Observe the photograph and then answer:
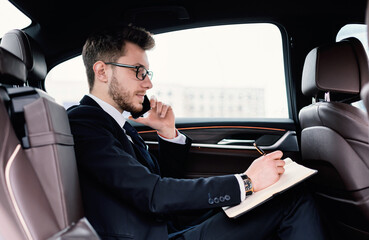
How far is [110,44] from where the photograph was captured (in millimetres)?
1621

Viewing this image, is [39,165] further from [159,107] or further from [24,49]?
[159,107]

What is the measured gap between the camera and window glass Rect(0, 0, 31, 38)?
185 centimetres

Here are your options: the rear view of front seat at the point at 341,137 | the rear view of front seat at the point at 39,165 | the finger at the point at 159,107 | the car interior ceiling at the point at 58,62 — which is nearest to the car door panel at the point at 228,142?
the car interior ceiling at the point at 58,62

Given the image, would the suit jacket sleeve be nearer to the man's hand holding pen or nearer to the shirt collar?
the man's hand holding pen

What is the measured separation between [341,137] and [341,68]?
34 cm

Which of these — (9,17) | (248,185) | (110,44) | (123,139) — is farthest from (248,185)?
(9,17)

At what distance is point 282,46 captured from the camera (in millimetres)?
2654

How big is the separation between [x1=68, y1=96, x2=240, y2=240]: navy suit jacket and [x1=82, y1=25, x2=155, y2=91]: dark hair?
1.30ft

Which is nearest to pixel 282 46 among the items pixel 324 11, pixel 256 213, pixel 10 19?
pixel 324 11

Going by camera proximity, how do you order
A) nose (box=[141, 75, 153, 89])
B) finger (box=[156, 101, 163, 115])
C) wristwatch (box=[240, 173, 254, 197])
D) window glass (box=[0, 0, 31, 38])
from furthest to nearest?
finger (box=[156, 101, 163, 115]), window glass (box=[0, 0, 31, 38]), nose (box=[141, 75, 153, 89]), wristwatch (box=[240, 173, 254, 197])

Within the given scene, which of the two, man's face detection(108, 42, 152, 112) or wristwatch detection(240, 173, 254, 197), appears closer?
wristwatch detection(240, 173, 254, 197)

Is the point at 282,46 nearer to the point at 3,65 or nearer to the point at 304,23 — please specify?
the point at 304,23

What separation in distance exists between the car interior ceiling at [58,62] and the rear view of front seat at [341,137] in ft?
0.04

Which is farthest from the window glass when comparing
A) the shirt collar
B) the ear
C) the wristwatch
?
the wristwatch
